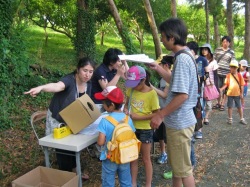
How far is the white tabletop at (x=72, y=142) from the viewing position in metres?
2.79

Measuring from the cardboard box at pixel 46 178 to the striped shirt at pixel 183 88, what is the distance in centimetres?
110

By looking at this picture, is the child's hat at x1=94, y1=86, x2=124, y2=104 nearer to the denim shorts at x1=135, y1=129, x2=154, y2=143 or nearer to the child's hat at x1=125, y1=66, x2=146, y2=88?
the child's hat at x1=125, y1=66, x2=146, y2=88

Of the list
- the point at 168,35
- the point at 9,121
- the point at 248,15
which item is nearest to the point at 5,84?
the point at 9,121

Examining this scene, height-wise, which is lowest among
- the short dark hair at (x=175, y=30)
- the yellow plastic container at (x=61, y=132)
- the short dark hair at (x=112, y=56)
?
the yellow plastic container at (x=61, y=132)

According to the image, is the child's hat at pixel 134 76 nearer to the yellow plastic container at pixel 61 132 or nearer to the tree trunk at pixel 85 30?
the yellow plastic container at pixel 61 132

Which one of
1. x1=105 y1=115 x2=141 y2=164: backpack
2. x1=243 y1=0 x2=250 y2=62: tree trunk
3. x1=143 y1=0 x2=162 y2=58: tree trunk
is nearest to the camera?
x1=105 y1=115 x2=141 y2=164: backpack

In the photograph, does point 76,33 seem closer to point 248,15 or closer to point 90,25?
point 90,25

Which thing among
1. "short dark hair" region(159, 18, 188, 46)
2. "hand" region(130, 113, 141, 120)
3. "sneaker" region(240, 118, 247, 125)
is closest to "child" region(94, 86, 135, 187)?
"hand" region(130, 113, 141, 120)

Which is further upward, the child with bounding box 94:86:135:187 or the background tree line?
the background tree line

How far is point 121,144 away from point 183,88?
796mm

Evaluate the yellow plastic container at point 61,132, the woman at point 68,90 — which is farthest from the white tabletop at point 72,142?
the woman at point 68,90

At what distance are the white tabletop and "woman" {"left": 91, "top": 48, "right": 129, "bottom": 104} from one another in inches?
34.6

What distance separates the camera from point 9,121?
517 centimetres

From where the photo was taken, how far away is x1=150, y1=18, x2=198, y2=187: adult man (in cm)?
236
